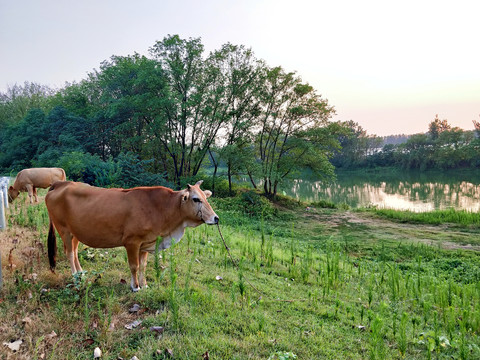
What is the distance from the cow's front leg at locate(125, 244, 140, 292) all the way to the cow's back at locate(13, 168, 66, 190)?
276 inches

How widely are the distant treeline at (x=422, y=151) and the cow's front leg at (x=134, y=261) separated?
1676 inches

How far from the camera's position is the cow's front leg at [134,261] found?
11.4 feet

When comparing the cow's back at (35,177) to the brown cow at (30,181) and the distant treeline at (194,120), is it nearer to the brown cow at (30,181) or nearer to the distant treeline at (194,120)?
the brown cow at (30,181)

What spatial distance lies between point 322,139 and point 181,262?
53.3ft

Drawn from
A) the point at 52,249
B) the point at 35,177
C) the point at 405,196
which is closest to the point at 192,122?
the point at 35,177

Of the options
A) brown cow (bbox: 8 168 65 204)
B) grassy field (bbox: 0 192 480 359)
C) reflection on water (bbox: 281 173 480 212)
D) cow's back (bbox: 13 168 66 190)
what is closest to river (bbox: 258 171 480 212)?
reflection on water (bbox: 281 173 480 212)

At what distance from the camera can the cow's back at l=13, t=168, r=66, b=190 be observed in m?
8.55

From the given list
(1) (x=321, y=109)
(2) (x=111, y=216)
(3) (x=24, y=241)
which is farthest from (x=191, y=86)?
(2) (x=111, y=216)

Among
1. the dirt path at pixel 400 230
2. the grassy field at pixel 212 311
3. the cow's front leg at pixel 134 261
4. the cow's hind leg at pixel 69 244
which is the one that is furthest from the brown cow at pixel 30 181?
the dirt path at pixel 400 230

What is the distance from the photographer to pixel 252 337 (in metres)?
2.88

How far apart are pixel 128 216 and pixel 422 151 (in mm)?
53788

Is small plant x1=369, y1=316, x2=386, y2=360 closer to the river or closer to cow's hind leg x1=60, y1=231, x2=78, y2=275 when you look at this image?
cow's hind leg x1=60, y1=231, x2=78, y2=275

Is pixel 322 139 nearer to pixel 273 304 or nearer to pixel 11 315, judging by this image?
pixel 273 304

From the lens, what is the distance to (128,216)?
11.4 ft
